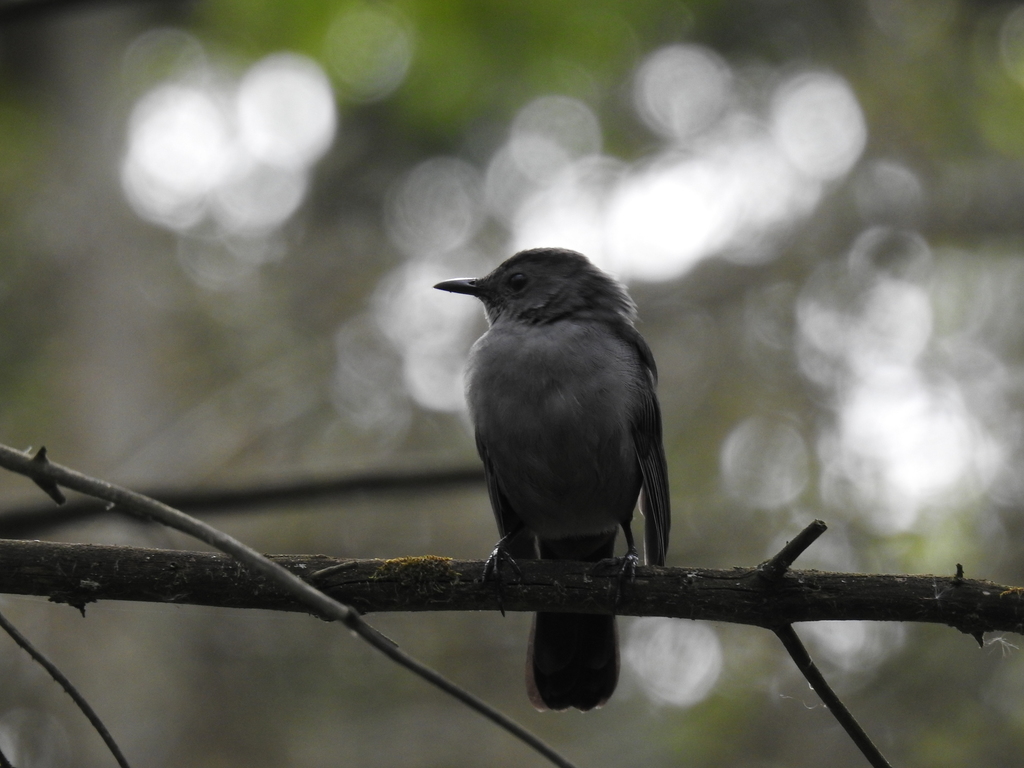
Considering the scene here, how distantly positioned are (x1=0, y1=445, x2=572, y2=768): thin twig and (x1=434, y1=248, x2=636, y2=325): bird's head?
2952mm

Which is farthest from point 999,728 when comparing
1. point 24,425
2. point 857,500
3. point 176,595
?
point 24,425

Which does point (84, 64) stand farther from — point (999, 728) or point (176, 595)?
point (999, 728)

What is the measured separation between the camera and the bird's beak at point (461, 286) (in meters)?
5.25

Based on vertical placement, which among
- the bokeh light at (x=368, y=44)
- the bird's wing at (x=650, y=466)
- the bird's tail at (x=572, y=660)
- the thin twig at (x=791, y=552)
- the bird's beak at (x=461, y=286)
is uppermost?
the bokeh light at (x=368, y=44)

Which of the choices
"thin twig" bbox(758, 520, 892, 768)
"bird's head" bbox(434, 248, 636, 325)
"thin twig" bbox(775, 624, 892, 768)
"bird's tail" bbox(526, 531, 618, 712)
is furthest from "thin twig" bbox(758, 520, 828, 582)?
"bird's head" bbox(434, 248, 636, 325)

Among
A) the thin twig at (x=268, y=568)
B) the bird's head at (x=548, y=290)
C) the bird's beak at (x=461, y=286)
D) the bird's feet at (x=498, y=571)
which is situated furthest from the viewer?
the bird's beak at (x=461, y=286)

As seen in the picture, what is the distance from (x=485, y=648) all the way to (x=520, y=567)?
19.9ft

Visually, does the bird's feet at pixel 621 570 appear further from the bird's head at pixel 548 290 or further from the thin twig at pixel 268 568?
the bird's head at pixel 548 290

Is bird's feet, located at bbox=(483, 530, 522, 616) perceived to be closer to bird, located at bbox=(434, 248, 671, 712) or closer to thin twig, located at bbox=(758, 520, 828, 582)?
bird, located at bbox=(434, 248, 671, 712)

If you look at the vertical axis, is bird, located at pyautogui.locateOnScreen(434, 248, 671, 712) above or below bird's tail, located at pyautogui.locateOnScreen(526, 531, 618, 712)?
above

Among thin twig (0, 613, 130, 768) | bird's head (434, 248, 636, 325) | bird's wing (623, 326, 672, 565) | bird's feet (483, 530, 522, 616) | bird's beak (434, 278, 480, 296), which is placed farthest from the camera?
bird's beak (434, 278, 480, 296)

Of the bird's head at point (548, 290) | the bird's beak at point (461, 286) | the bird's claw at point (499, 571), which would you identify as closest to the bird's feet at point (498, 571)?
the bird's claw at point (499, 571)

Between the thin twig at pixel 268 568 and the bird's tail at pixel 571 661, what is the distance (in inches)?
97.7

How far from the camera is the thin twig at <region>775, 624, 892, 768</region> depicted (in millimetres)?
2543
